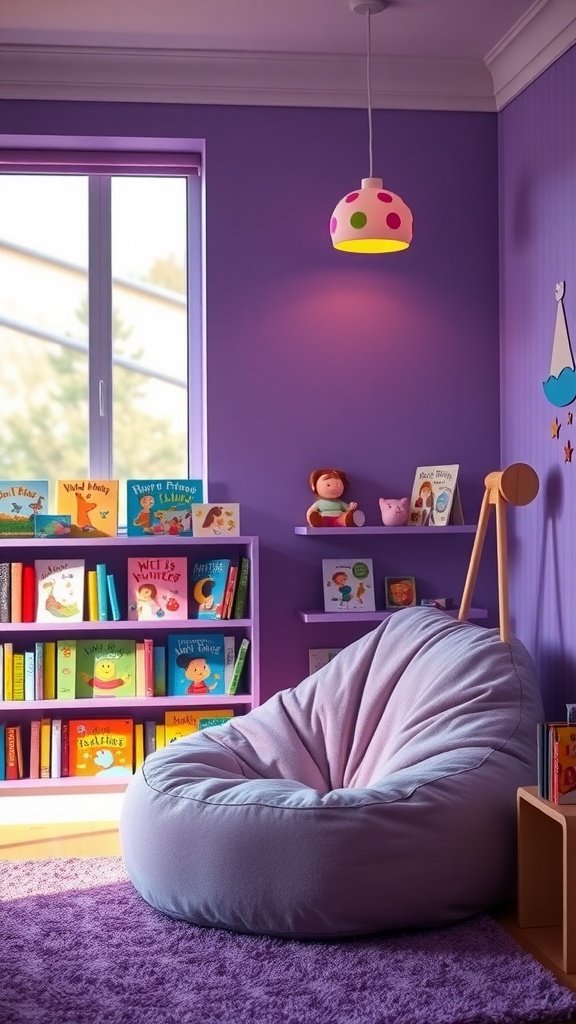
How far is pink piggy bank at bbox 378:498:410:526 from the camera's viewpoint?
3.80 m

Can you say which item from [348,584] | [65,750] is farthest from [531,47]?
[65,750]

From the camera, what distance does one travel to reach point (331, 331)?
153 inches

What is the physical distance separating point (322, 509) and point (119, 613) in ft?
2.51

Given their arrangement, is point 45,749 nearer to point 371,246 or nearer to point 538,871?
point 538,871

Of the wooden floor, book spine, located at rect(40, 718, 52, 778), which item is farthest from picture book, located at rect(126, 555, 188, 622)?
the wooden floor

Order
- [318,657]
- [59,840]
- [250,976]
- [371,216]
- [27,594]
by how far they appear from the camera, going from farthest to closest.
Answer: [318,657]
[27,594]
[59,840]
[371,216]
[250,976]

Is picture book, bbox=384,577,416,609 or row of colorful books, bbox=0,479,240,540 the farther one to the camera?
picture book, bbox=384,577,416,609

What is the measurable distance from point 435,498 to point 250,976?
1954mm

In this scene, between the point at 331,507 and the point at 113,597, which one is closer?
the point at 113,597

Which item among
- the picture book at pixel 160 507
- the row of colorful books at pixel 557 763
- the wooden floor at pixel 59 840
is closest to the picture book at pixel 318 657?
the picture book at pixel 160 507

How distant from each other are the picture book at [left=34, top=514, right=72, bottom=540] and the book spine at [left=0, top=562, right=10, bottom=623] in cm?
15

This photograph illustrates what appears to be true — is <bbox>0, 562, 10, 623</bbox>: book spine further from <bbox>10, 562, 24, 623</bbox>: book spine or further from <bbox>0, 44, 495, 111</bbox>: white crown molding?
<bbox>0, 44, 495, 111</bbox>: white crown molding

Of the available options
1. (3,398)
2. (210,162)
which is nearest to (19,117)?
(210,162)

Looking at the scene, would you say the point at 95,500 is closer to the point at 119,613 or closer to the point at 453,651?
the point at 119,613
